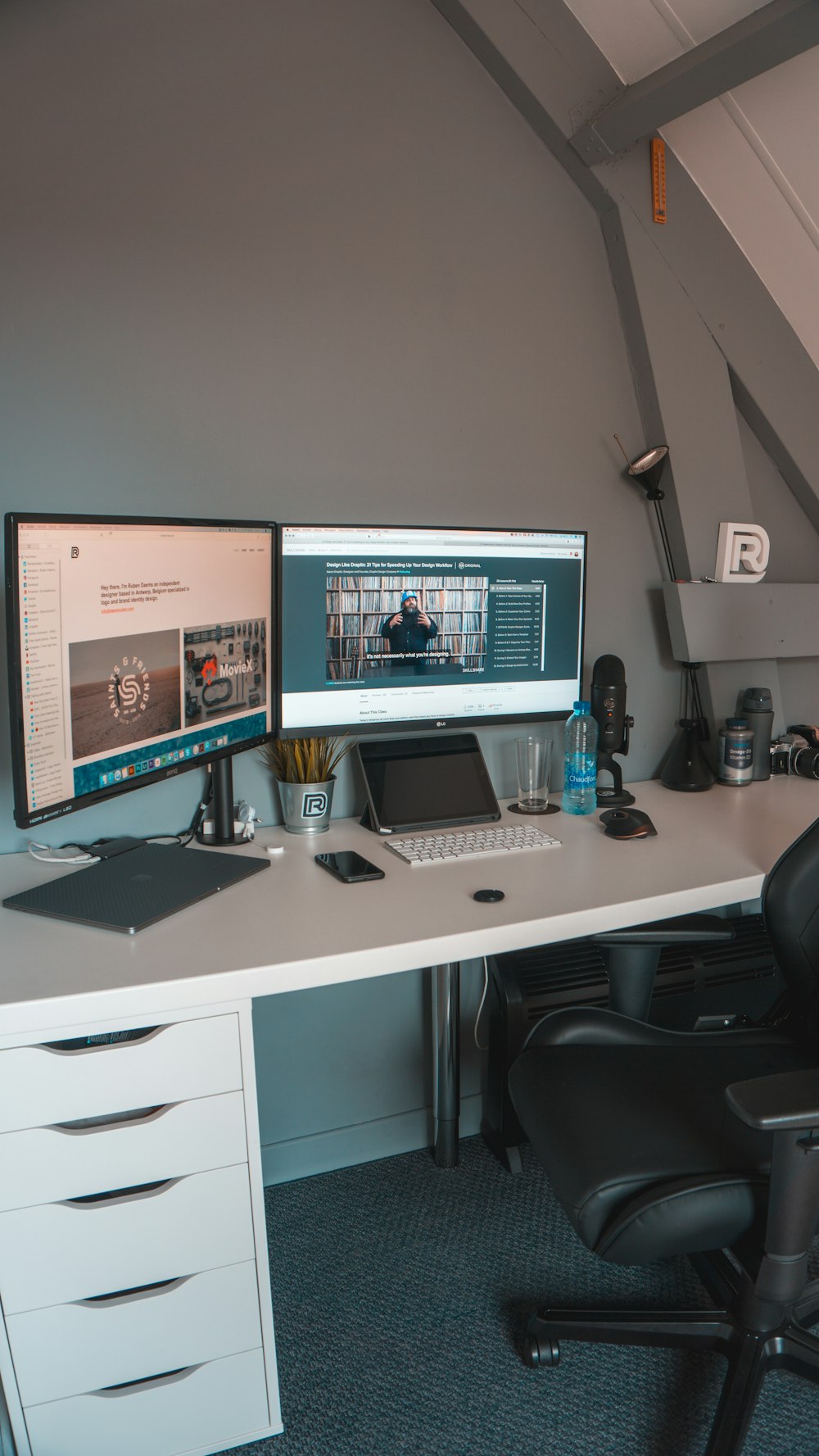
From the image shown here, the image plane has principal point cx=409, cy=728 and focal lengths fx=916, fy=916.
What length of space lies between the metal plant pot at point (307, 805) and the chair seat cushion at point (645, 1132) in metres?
0.62

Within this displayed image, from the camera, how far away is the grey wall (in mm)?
1642

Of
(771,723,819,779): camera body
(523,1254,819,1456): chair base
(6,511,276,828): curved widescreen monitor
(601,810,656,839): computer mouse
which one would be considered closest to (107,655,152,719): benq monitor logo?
(6,511,276,828): curved widescreen monitor

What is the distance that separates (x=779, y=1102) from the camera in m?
1.05

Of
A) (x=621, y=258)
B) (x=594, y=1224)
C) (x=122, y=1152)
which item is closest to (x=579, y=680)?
(x=621, y=258)

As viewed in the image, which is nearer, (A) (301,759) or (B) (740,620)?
(A) (301,759)

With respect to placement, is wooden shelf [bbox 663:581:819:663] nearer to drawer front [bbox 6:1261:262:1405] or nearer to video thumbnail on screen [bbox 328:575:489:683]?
video thumbnail on screen [bbox 328:575:489:683]

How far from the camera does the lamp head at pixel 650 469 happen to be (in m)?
2.21

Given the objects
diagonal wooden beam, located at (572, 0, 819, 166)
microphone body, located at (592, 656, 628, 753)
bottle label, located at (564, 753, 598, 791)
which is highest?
diagonal wooden beam, located at (572, 0, 819, 166)

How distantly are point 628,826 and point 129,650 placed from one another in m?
1.03

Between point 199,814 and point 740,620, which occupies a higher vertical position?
point 740,620

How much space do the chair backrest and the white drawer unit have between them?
83cm

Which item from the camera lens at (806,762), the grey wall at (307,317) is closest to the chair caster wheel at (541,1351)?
the grey wall at (307,317)

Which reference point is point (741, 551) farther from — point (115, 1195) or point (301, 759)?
point (115, 1195)

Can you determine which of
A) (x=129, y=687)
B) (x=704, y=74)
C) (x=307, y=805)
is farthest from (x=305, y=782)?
(x=704, y=74)
